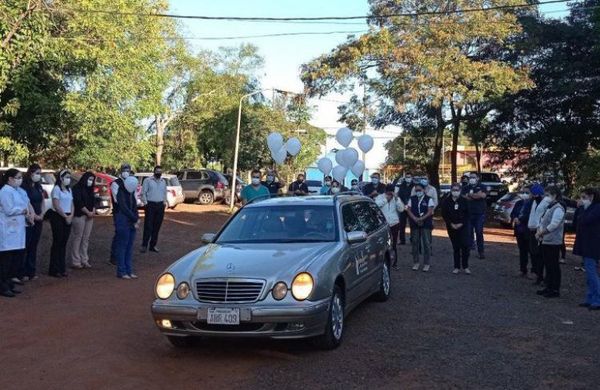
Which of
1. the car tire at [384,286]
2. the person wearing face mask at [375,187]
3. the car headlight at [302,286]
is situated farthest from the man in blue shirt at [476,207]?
the car headlight at [302,286]

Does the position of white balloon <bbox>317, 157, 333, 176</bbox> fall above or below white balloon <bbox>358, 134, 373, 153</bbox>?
below

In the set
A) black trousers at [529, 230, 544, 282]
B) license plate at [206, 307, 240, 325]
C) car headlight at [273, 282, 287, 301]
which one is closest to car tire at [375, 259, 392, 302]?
black trousers at [529, 230, 544, 282]

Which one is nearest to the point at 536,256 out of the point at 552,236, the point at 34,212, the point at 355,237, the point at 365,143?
the point at 552,236

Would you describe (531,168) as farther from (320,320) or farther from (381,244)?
(320,320)

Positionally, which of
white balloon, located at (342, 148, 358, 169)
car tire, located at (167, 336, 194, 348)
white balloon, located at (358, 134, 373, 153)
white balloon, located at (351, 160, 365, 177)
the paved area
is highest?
white balloon, located at (358, 134, 373, 153)

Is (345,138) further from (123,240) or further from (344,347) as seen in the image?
(344,347)

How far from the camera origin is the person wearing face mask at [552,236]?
32.3 feet

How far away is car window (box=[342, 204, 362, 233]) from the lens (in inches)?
315

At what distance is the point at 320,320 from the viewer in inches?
254

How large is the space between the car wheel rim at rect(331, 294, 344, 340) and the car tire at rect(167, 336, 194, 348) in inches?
58.5

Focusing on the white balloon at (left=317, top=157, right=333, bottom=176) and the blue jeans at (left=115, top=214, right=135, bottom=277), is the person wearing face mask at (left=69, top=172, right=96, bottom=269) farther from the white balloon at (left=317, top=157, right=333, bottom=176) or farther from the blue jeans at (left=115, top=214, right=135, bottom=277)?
the white balloon at (left=317, top=157, right=333, bottom=176)

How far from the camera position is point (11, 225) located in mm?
9570

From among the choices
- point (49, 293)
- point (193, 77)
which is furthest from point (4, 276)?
point (193, 77)

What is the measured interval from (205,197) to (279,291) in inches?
1115
